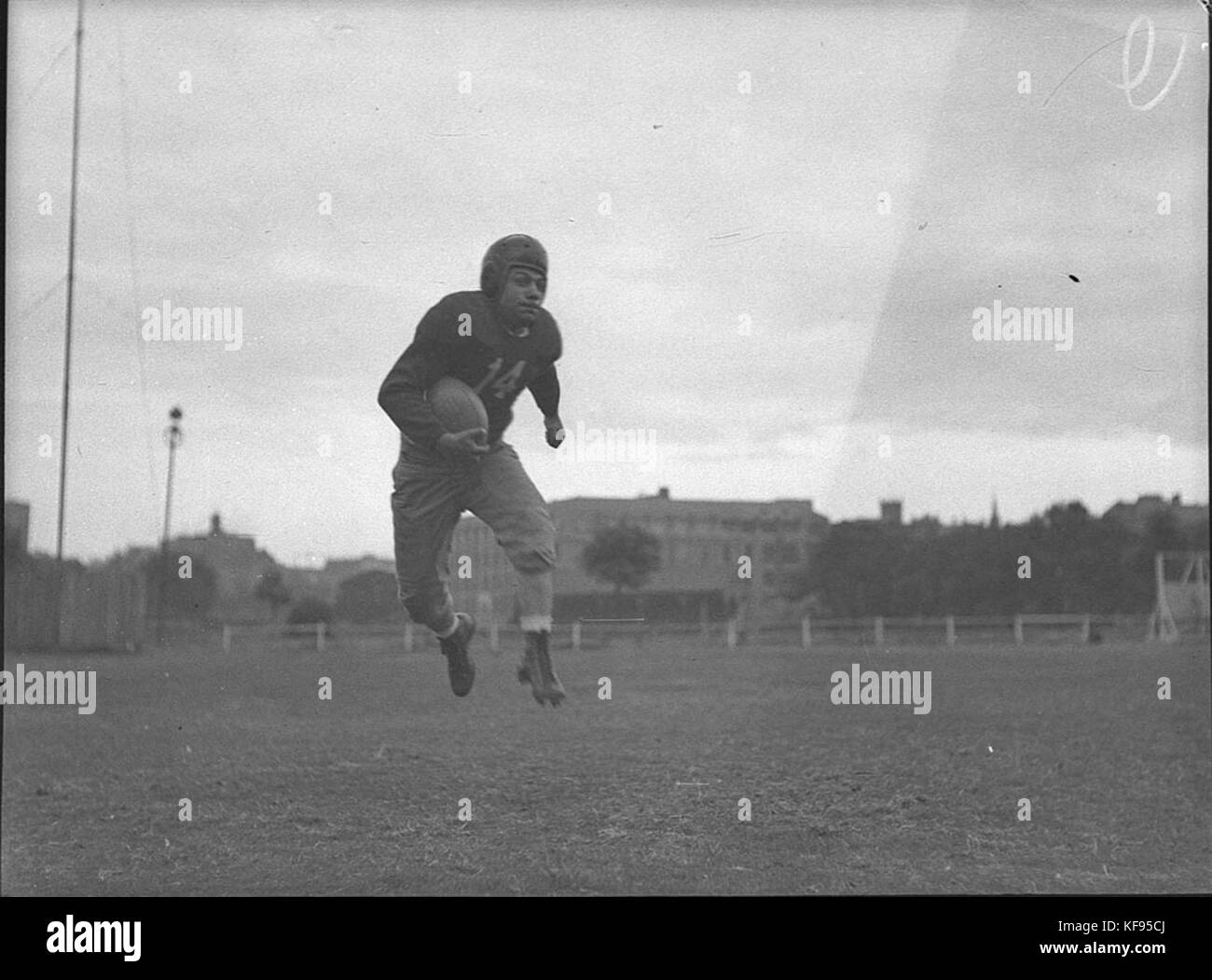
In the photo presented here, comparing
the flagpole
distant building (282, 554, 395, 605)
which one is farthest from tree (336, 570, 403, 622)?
the flagpole

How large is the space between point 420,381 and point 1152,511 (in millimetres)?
3361

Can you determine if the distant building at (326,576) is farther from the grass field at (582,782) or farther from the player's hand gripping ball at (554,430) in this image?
the player's hand gripping ball at (554,430)

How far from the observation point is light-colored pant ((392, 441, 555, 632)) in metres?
4.99

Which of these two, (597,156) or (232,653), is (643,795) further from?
(597,156)

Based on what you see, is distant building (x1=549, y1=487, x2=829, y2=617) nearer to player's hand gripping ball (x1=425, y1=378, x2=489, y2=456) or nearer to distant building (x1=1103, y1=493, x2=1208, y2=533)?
player's hand gripping ball (x1=425, y1=378, x2=489, y2=456)

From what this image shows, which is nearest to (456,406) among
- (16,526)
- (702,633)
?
(702,633)

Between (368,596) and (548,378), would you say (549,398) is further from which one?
(368,596)

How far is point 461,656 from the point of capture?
5.04 m

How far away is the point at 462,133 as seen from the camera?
4.93m

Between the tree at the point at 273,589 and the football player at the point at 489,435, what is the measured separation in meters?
0.53

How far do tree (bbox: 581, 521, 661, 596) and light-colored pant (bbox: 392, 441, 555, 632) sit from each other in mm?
181

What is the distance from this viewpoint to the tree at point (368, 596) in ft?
16.8

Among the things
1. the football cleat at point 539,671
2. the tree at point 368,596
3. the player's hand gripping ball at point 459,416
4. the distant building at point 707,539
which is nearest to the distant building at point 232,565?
the tree at point 368,596

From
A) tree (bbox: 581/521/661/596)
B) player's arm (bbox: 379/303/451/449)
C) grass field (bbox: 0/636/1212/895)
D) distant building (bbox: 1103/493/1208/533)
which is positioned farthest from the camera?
distant building (bbox: 1103/493/1208/533)
